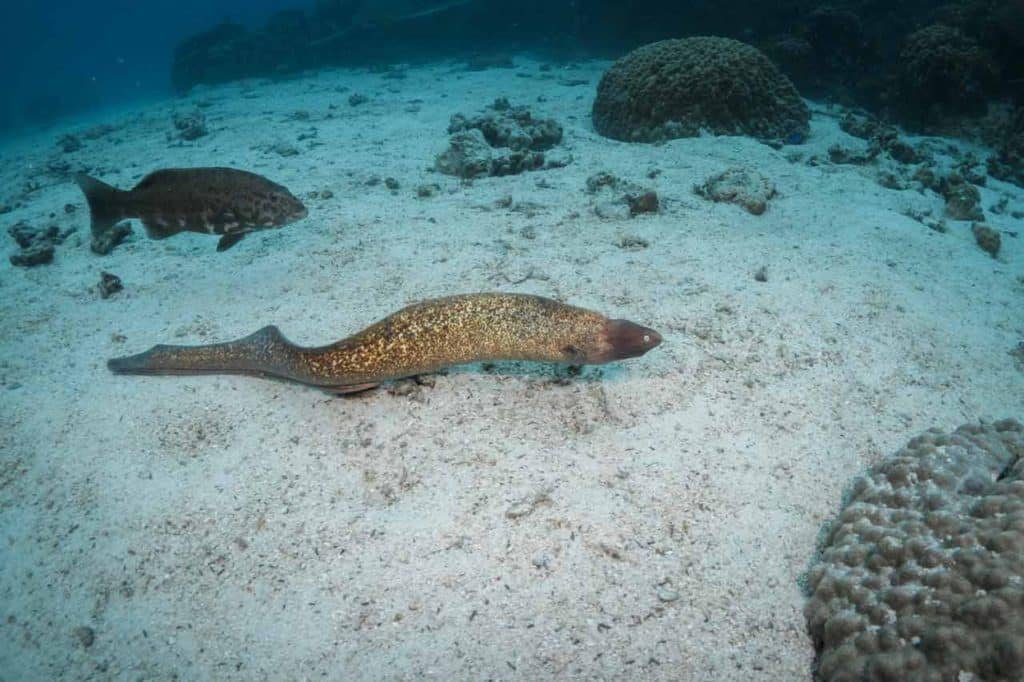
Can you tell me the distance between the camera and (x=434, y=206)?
8102 mm

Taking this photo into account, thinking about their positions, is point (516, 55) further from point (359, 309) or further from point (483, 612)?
point (483, 612)

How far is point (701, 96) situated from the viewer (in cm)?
1099

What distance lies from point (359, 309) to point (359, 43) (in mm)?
30940

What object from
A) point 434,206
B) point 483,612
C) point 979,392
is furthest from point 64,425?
point 979,392

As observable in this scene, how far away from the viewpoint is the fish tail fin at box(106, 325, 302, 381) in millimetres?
4555

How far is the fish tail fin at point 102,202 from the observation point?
5.40 m

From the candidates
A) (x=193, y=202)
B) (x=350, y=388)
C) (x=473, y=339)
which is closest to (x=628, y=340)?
(x=473, y=339)

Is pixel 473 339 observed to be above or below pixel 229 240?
below

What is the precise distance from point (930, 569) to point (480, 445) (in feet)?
8.99

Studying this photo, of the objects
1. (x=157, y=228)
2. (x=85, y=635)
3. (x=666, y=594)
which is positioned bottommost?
(x=85, y=635)

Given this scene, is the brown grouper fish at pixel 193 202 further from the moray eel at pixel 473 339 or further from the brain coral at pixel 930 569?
the brain coral at pixel 930 569

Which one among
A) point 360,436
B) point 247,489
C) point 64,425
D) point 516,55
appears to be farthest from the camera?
point 516,55

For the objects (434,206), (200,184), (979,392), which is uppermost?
(200,184)

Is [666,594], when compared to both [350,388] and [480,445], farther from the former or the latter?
[350,388]
